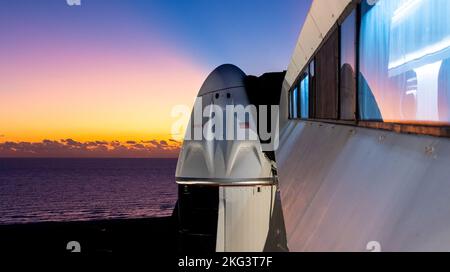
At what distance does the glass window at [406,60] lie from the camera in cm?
342

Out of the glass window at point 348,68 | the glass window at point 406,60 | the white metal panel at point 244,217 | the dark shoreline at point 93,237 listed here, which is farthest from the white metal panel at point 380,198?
the dark shoreline at point 93,237

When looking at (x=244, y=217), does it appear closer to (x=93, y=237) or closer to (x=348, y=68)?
(x=348, y=68)

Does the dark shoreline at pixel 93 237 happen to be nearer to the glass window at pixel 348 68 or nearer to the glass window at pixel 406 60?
the glass window at pixel 348 68

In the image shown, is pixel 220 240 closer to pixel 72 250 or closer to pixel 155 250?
pixel 155 250

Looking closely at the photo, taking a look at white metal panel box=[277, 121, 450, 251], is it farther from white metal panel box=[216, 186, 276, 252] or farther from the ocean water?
the ocean water

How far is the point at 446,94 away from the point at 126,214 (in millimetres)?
133136

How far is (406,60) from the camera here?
4.32m

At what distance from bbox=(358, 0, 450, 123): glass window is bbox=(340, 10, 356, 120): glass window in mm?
725

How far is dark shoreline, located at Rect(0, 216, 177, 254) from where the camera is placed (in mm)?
42750

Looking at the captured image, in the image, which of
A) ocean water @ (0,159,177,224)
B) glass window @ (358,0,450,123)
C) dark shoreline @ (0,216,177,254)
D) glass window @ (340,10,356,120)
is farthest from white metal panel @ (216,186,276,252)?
ocean water @ (0,159,177,224)

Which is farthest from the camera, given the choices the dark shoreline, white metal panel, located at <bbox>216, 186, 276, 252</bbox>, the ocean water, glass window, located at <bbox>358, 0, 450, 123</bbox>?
the ocean water

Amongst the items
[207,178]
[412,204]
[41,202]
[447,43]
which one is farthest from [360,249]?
[41,202]

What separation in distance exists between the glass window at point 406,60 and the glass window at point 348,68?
725 millimetres

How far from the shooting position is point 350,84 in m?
7.54
